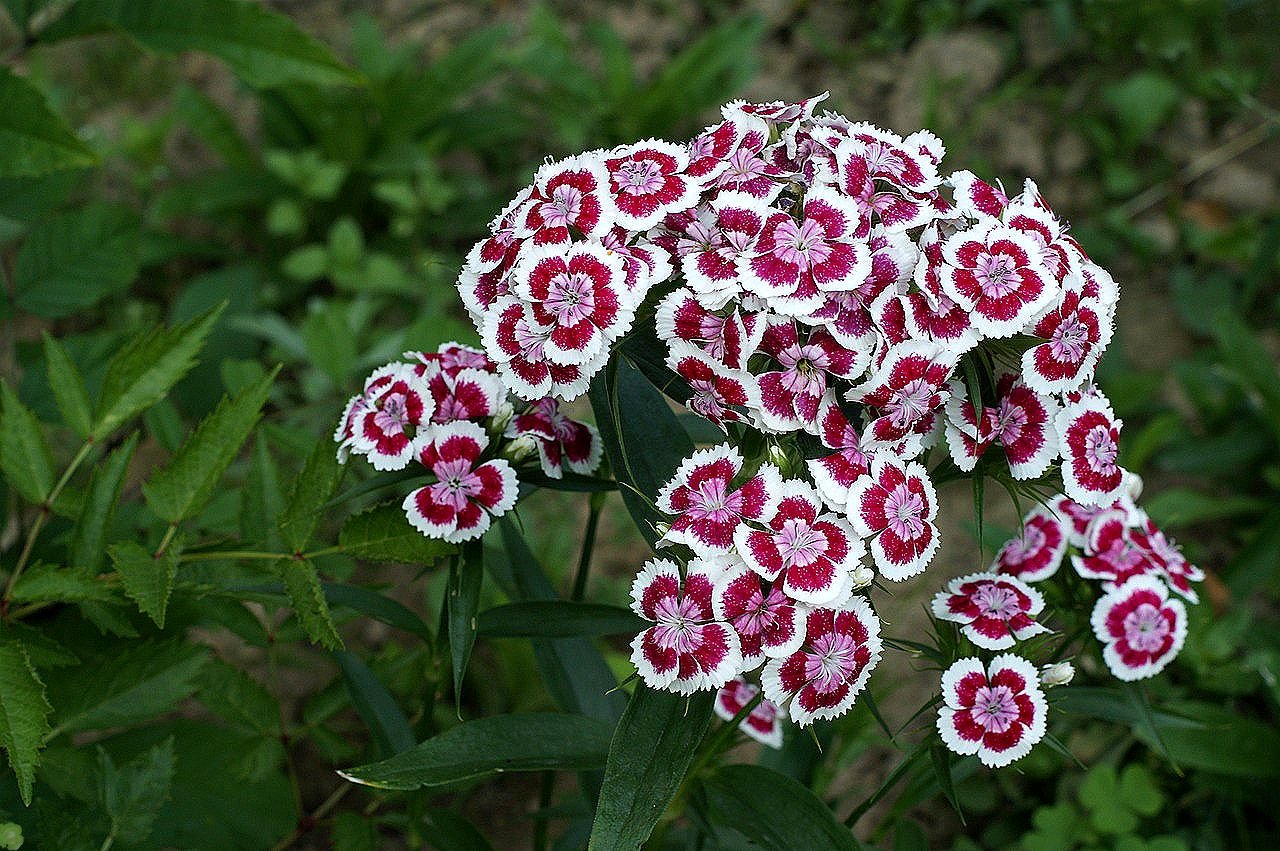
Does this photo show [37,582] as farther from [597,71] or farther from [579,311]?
[597,71]

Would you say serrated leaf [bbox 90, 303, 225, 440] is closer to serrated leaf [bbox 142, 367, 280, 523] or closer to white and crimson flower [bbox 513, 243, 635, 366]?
serrated leaf [bbox 142, 367, 280, 523]

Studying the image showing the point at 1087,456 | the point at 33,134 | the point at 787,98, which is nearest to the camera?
the point at 1087,456

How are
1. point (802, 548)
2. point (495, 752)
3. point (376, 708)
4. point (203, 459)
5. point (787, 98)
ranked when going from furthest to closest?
point (787, 98), point (376, 708), point (203, 459), point (495, 752), point (802, 548)

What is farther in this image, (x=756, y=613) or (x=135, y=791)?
(x=135, y=791)

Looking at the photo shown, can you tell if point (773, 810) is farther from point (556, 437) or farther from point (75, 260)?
point (75, 260)

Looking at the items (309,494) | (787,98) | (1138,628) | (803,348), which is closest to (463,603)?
(309,494)

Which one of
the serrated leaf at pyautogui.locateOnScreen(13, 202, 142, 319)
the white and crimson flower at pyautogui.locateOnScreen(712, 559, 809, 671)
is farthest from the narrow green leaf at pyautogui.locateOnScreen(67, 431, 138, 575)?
the white and crimson flower at pyautogui.locateOnScreen(712, 559, 809, 671)

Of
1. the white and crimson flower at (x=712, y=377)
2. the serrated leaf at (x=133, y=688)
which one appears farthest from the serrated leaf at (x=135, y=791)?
the white and crimson flower at (x=712, y=377)
